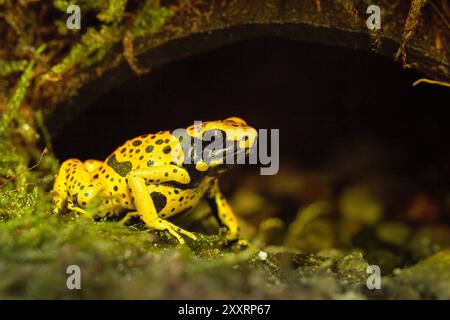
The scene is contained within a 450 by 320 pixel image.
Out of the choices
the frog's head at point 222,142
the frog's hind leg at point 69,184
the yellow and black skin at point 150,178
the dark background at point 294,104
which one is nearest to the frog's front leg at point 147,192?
the yellow and black skin at point 150,178

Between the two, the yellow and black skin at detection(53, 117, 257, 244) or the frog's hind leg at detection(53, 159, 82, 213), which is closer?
the yellow and black skin at detection(53, 117, 257, 244)

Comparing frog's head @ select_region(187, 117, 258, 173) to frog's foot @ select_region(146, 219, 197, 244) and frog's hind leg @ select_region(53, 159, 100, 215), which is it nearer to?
frog's foot @ select_region(146, 219, 197, 244)

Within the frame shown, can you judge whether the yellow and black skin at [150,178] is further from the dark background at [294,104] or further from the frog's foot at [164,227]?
the dark background at [294,104]

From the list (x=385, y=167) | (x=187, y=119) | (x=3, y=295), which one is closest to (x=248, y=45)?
(x=187, y=119)

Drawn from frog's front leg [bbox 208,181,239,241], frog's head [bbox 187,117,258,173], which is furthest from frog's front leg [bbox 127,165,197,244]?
frog's front leg [bbox 208,181,239,241]

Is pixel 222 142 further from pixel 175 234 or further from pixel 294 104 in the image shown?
pixel 294 104
